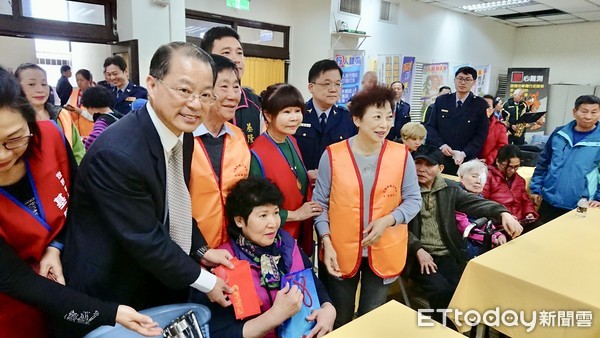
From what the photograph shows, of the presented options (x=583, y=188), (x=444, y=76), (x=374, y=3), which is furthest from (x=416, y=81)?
(x=583, y=188)

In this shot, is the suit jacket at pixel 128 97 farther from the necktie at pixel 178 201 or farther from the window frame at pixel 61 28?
the necktie at pixel 178 201

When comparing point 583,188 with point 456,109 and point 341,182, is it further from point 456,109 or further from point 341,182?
point 341,182

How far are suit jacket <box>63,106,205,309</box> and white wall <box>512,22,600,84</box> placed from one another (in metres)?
10.7

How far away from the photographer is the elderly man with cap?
2.11 metres

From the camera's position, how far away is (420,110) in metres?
7.57

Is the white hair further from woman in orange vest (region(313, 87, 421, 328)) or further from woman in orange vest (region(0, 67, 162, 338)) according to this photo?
woman in orange vest (region(0, 67, 162, 338))

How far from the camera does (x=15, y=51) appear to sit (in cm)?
586

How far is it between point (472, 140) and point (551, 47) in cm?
782

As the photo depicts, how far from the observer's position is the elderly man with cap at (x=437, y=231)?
2107 mm

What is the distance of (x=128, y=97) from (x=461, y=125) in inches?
126

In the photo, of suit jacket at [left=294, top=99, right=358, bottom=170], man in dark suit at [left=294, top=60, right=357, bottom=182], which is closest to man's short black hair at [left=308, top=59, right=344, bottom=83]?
man in dark suit at [left=294, top=60, right=357, bottom=182]

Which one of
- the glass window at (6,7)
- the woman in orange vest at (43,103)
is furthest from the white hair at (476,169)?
the glass window at (6,7)

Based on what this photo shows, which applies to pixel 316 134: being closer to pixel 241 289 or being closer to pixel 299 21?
pixel 241 289

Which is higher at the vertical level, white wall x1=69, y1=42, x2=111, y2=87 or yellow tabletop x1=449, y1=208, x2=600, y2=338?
white wall x1=69, y1=42, x2=111, y2=87
